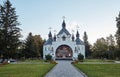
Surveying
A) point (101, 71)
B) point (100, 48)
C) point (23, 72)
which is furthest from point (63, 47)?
point (23, 72)

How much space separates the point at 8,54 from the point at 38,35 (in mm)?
49277

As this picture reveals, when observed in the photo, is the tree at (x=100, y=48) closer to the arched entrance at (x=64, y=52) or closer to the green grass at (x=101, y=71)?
the arched entrance at (x=64, y=52)

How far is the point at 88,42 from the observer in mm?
128250

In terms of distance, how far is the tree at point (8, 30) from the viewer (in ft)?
195

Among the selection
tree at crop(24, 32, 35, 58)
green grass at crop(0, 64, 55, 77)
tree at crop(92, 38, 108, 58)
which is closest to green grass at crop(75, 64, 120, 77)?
green grass at crop(0, 64, 55, 77)

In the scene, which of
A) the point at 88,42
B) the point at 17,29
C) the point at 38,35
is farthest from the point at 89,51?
the point at 17,29

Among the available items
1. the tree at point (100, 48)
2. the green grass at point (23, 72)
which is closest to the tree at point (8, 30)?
the green grass at point (23, 72)

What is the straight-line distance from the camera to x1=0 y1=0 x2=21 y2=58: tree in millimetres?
59463

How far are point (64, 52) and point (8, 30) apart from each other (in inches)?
1440

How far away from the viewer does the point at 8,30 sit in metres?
60.7

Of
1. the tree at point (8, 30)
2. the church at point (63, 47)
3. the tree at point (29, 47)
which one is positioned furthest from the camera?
the church at point (63, 47)

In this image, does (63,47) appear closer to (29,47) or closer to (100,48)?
(29,47)

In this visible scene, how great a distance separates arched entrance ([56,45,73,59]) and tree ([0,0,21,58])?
3536 cm

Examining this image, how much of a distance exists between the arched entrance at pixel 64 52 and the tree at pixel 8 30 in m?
35.4
